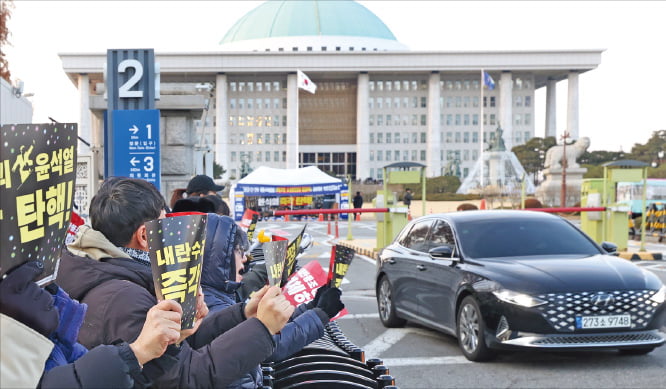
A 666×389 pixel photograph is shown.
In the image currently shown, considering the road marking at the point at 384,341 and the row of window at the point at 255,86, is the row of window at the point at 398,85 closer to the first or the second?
the row of window at the point at 255,86

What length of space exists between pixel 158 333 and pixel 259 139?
415ft

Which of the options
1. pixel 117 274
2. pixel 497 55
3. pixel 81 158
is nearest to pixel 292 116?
pixel 497 55

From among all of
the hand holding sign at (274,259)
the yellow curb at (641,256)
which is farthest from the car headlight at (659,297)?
the yellow curb at (641,256)

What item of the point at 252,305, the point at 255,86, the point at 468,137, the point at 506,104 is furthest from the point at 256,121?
the point at 252,305

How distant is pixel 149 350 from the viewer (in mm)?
2086

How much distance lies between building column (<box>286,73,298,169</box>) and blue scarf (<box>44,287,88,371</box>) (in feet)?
368

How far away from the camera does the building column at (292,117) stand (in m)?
114

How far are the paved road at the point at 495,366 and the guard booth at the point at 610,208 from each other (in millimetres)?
10269

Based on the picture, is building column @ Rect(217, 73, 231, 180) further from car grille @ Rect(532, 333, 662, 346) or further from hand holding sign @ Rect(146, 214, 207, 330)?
hand holding sign @ Rect(146, 214, 207, 330)

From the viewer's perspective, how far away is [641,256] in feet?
59.9

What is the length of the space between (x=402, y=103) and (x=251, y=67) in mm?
28006

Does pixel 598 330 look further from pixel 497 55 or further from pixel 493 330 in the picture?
pixel 497 55

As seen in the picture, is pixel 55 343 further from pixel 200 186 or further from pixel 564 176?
pixel 564 176

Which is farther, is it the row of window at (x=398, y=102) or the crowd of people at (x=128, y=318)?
the row of window at (x=398, y=102)
